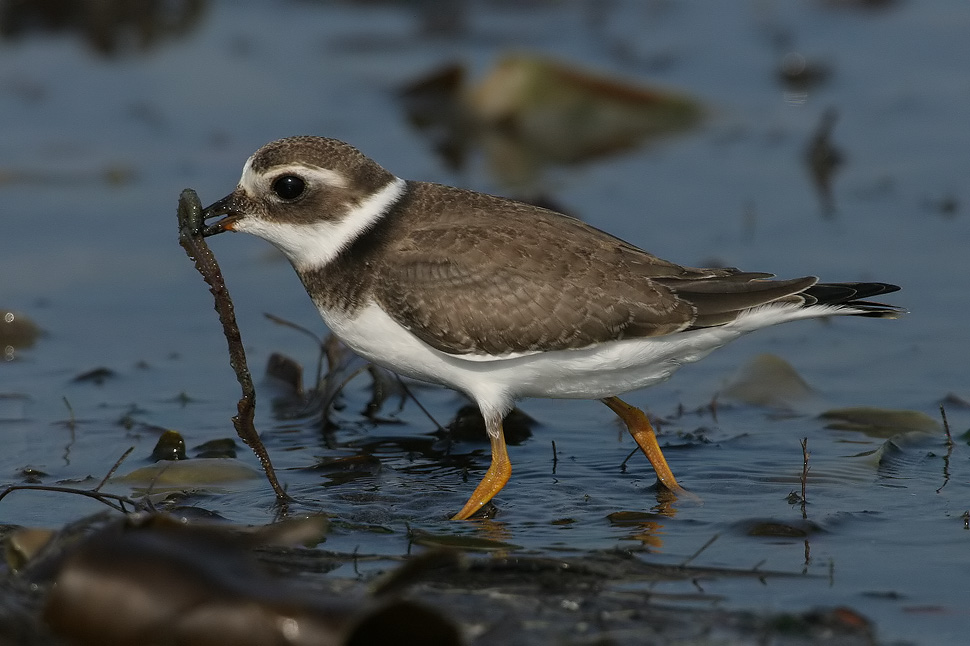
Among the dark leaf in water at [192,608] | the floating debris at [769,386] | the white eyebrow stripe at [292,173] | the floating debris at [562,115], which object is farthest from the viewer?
the floating debris at [562,115]

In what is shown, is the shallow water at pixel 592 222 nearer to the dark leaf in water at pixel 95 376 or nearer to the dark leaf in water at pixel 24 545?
the dark leaf in water at pixel 95 376

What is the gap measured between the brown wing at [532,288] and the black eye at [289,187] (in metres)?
0.59

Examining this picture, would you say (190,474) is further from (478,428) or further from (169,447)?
(478,428)

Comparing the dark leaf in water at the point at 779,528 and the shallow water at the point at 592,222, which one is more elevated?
the shallow water at the point at 592,222

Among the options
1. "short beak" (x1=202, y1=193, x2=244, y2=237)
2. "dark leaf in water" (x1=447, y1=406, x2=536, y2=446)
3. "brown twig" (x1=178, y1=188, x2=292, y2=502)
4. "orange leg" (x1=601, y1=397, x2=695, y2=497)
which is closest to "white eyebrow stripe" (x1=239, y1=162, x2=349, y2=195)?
"short beak" (x1=202, y1=193, x2=244, y2=237)

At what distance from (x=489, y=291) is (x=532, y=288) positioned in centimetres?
22

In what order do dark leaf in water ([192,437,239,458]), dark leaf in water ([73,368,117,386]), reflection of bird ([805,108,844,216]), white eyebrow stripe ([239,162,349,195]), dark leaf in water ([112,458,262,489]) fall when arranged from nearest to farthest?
white eyebrow stripe ([239,162,349,195]), dark leaf in water ([112,458,262,489]), dark leaf in water ([192,437,239,458]), dark leaf in water ([73,368,117,386]), reflection of bird ([805,108,844,216])

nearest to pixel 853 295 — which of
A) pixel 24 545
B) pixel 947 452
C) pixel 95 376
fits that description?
pixel 947 452

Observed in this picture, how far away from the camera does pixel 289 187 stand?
7.19 meters

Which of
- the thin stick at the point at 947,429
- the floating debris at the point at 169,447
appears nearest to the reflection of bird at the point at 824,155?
the thin stick at the point at 947,429

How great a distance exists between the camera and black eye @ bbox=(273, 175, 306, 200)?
719 cm

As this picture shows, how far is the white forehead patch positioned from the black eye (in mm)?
151

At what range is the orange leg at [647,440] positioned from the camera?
24.1 ft

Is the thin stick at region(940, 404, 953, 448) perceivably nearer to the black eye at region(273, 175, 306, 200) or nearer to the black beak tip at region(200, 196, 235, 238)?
the black eye at region(273, 175, 306, 200)
